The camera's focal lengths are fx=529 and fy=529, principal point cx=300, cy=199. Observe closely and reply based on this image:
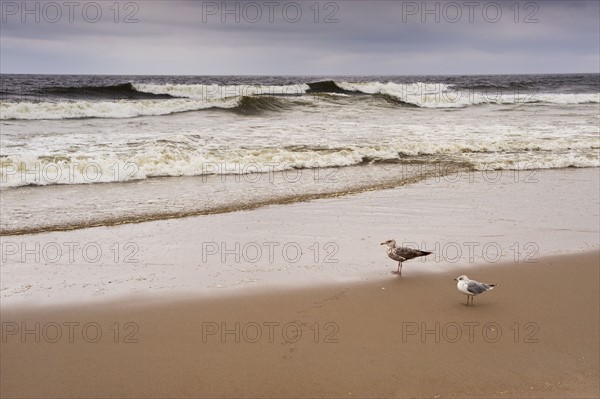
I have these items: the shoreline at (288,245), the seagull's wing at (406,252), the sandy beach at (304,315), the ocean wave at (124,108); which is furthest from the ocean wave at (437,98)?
the seagull's wing at (406,252)

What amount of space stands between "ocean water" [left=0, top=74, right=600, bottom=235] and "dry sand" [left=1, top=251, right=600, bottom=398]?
3421 millimetres

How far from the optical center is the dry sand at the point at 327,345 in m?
3.68

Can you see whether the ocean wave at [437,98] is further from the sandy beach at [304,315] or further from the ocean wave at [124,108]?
the sandy beach at [304,315]

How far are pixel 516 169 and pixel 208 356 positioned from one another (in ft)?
32.6

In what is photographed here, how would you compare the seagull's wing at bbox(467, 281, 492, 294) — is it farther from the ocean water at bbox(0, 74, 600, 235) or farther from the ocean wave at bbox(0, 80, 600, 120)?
the ocean wave at bbox(0, 80, 600, 120)

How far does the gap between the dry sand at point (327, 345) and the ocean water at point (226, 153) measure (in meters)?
3.42

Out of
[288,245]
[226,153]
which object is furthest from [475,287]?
[226,153]

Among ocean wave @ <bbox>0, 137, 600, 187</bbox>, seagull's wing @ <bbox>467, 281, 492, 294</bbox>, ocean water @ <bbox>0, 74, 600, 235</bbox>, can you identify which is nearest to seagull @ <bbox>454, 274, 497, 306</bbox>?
seagull's wing @ <bbox>467, 281, 492, 294</bbox>

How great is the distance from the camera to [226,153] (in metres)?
13.1

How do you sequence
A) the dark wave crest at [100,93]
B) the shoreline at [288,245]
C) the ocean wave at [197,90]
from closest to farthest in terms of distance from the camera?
the shoreline at [288,245] < the dark wave crest at [100,93] < the ocean wave at [197,90]

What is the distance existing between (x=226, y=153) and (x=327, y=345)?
9.41 meters

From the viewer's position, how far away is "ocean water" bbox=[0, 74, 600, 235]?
29.4 feet

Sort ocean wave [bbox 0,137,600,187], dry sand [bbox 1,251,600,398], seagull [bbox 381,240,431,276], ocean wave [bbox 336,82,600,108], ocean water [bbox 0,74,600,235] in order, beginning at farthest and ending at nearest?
ocean wave [bbox 336,82,600,108] < ocean wave [bbox 0,137,600,187] < ocean water [bbox 0,74,600,235] < seagull [bbox 381,240,431,276] < dry sand [bbox 1,251,600,398]

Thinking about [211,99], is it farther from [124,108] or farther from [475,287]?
[475,287]
